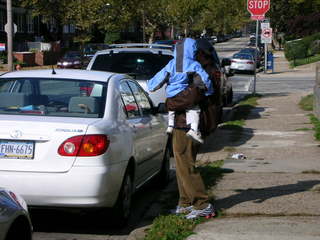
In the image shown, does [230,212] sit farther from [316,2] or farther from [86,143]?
[316,2]

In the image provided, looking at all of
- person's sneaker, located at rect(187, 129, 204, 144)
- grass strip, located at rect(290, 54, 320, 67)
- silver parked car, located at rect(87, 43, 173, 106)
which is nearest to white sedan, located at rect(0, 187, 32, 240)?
person's sneaker, located at rect(187, 129, 204, 144)

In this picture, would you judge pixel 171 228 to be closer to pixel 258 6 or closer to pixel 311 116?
pixel 311 116

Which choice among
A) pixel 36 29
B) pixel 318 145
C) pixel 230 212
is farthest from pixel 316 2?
pixel 230 212

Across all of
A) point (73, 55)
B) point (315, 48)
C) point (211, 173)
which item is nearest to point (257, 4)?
point (211, 173)

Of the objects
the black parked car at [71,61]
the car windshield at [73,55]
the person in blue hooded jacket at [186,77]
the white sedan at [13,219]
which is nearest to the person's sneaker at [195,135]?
the person in blue hooded jacket at [186,77]

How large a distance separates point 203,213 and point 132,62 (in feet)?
20.1

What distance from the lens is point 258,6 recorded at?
2419 centimetres

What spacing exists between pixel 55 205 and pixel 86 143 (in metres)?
0.66

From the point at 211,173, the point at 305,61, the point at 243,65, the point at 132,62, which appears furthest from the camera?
the point at 305,61

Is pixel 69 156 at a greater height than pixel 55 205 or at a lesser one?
greater

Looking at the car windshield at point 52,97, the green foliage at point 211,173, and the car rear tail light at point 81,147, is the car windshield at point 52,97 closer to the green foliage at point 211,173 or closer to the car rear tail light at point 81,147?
the car rear tail light at point 81,147

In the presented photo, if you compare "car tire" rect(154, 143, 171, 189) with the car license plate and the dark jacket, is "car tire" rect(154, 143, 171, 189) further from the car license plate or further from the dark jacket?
the car license plate

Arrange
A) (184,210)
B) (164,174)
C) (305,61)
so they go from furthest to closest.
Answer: (305,61) → (164,174) → (184,210)

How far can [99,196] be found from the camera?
680 cm
